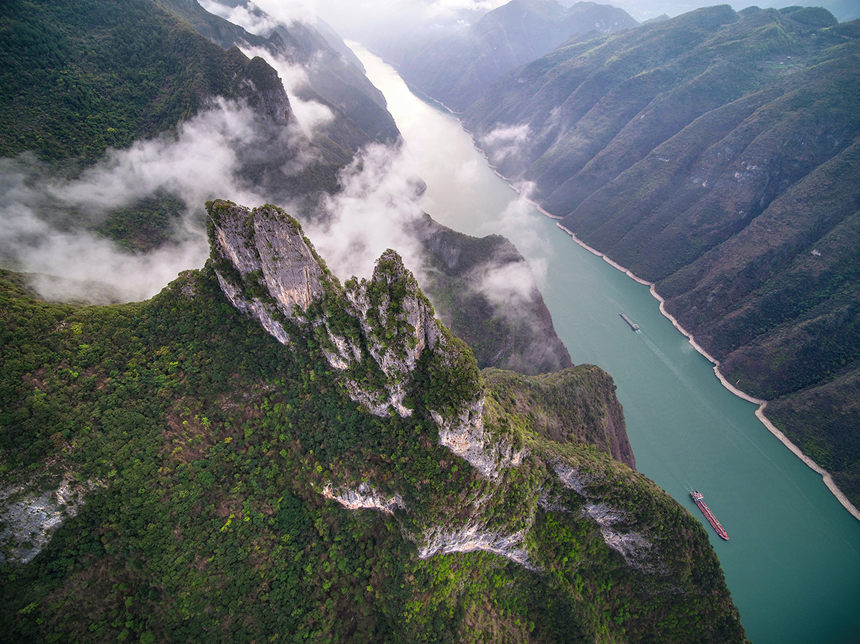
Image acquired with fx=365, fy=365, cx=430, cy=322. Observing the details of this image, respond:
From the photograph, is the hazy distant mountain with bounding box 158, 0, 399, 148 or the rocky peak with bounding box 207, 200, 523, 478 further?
the hazy distant mountain with bounding box 158, 0, 399, 148

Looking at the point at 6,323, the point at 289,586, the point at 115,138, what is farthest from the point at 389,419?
the point at 115,138

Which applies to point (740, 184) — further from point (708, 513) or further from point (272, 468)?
point (272, 468)

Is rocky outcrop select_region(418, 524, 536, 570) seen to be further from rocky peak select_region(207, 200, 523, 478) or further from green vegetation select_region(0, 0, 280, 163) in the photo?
green vegetation select_region(0, 0, 280, 163)

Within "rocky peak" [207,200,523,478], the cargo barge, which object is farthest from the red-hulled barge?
"rocky peak" [207,200,523,478]

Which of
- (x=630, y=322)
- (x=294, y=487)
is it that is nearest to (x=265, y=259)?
(x=294, y=487)

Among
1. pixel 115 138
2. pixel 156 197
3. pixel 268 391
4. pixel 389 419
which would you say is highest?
pixel 389 419

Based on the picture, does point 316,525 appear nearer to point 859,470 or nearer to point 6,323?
point 6,323

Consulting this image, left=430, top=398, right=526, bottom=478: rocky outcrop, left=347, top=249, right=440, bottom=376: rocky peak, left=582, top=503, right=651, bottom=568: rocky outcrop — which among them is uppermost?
left=347, top=249, right=440, bottom=376: rocky peak

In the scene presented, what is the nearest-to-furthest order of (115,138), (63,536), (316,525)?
(63,536), (316,525), (115,138)
